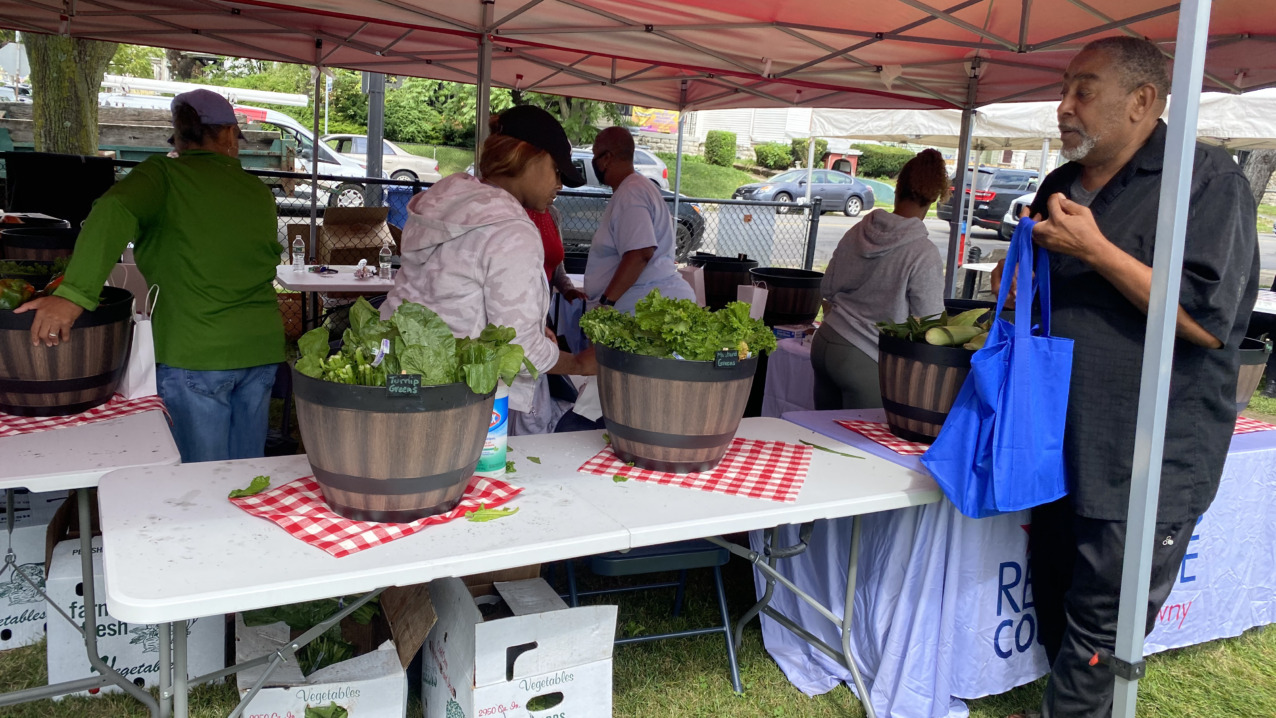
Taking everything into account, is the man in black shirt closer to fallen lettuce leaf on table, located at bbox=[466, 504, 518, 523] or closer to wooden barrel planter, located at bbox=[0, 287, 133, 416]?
fallen lettuce leaf on table, located at bbox=[466, 504, 518, 523]

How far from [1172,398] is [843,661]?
1.15 meters

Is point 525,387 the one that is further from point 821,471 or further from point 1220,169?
→ point 1220,169

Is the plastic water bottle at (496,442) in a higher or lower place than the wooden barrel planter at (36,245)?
lower

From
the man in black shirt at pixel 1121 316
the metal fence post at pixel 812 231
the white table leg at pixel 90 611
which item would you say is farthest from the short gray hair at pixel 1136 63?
the metal fence post at pixel 812 231

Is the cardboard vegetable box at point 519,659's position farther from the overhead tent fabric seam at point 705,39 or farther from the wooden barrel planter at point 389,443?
the overhead tent fabric seam at point 705,39

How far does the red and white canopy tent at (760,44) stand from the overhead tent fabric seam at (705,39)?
0.01m

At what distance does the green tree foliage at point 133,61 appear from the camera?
963 inches

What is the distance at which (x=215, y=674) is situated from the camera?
1.91 meters

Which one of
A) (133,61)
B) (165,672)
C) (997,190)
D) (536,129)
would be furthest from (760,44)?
(133,61)

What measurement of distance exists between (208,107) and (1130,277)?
2.58 meters

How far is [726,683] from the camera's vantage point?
2881mm

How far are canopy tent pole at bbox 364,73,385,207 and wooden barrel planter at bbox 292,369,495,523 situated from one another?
748cm

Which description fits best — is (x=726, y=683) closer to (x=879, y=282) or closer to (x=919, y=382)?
(x=919, y=382)

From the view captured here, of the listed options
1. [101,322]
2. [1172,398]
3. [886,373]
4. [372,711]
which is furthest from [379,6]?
[1172,398]
